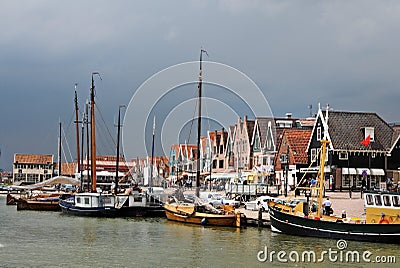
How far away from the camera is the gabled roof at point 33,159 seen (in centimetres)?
17688

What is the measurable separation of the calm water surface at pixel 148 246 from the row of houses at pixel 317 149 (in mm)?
16713

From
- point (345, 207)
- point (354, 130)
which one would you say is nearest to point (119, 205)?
point (345, 207)

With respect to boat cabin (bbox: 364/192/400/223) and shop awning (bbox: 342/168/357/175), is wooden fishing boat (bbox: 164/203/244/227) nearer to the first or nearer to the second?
boat cabin (bbox: 364/192/400/223)

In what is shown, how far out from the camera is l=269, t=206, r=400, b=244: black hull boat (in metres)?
38.8

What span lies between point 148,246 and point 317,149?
136 ft

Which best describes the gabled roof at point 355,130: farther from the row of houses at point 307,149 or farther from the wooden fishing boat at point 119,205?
the wooden fishing boat at point 119,205

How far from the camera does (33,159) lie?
178 m

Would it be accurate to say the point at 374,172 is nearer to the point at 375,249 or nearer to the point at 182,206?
the point at 182,206

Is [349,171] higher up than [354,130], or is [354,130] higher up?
[354,130]

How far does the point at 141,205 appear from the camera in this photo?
62.9 m

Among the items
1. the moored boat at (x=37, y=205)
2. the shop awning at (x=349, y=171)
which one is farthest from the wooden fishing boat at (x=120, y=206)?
the shop awning at (x=349, y=171)

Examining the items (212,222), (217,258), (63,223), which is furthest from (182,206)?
(217,258)

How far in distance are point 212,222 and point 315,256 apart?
1659 cm

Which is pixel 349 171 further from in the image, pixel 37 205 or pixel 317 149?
pixel 37 205
